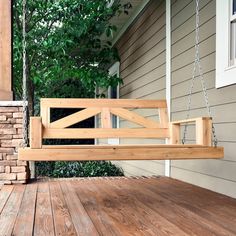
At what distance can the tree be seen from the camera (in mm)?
5992

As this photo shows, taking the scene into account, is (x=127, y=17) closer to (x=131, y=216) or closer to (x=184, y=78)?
(x=184, y=78)

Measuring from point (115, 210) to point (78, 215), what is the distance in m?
0.30

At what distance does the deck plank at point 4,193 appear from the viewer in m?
3.10

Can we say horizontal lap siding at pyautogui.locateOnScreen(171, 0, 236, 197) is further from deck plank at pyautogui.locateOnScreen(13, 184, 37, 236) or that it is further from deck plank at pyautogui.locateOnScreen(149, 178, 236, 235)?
deck plank at pyautogui.locateOnScreen(13, 184, 37, 236)

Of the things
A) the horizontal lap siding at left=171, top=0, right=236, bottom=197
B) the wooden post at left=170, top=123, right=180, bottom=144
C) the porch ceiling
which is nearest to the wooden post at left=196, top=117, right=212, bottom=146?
the horizontal lap siding at left=171, top=0, right=236, bottom=197

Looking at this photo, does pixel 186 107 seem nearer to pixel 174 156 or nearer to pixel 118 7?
pixel 174 156

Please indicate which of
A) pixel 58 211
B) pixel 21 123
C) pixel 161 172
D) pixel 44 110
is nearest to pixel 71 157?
pixel 58 211

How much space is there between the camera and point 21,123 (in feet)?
14.1

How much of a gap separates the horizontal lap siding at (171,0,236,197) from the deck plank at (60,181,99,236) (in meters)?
1.25

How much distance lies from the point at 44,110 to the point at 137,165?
2803 mm

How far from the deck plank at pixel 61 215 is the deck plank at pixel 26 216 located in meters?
0.15

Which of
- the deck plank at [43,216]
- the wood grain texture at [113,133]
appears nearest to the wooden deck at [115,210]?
the deck plank at [43,216]

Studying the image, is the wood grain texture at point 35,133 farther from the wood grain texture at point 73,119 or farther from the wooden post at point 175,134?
the wooden post at point 175,134

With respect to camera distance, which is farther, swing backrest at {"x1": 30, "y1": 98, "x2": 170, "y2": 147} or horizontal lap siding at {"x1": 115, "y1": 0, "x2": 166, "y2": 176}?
horizontal lap siding at {"x1": 115, "y1": 0, "x2": 166, "y2": 176}
